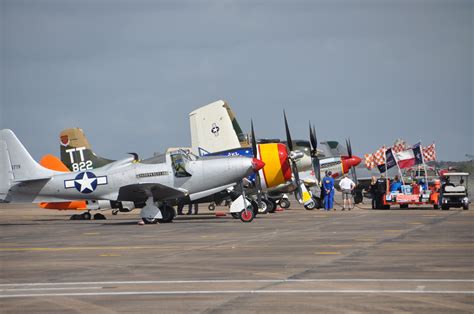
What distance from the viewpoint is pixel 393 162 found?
42031 mm

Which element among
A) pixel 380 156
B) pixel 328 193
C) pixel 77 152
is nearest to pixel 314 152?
pixel 328 193

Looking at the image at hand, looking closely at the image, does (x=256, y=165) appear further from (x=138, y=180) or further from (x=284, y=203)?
(x=284, y=203)

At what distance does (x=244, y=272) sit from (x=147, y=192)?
50.7 ft

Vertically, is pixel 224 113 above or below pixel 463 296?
above

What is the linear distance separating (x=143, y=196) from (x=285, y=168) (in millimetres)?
5588

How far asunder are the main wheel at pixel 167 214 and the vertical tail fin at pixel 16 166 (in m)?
4.00

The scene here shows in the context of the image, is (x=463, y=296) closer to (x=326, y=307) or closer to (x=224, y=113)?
(x=326, y=307)

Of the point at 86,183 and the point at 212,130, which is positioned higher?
the point at 212,130

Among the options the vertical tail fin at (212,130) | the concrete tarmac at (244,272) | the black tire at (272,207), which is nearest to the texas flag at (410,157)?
the black tire at (272,207)

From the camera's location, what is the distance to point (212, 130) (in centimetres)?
3519

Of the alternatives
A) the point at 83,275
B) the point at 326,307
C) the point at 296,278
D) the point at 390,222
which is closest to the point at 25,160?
the point at 390,222

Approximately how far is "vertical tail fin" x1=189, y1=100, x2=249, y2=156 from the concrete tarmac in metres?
13.7

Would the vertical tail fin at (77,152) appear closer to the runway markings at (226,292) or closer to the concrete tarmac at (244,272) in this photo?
the concrete tarmac at (244,272)

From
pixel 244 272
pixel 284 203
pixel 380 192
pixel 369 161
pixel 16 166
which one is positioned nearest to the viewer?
pixel 244 272
